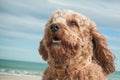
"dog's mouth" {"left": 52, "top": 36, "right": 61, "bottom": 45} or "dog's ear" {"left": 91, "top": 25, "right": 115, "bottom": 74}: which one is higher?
"dog's mouth" {"left": 52, "top": 36, "right": 61, "bottom": 45}

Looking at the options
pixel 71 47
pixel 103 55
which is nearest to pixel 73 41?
pixel 71 47

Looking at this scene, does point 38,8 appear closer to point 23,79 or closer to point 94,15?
point 94,15

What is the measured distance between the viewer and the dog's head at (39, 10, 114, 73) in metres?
1.65

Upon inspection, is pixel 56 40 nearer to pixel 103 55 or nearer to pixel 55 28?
pixel 55 28

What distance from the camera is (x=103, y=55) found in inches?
71.1

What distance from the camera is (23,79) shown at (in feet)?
15.9

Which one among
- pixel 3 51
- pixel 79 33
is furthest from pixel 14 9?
pixel 79 33

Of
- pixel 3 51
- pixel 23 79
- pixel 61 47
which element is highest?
pixel 61 47

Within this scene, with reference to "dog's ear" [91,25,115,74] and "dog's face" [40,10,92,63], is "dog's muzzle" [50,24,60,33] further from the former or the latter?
"dog's ear" [91,25,115,74]

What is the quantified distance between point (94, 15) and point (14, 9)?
86cm

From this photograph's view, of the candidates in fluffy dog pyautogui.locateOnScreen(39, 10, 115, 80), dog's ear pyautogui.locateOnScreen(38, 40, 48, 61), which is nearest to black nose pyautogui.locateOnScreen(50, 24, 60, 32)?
fluffy dog pyautogui.locateOnScreen(39, 10, 115, 80)

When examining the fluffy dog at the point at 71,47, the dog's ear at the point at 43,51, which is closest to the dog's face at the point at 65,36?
the fluffy dog at the point at 71,47

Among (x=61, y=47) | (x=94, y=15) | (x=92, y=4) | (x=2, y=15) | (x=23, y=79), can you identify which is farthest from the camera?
(x=23, y=79)

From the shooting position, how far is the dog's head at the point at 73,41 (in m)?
1.65
